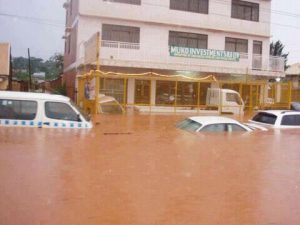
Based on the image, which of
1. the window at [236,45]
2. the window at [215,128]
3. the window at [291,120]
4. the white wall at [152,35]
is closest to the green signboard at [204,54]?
the white wall at [152,35]

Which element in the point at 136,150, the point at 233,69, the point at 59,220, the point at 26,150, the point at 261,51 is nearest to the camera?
the point at 59,220

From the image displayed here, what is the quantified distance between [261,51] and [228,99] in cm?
775

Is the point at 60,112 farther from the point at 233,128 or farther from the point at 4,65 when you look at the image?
the point at 4,65

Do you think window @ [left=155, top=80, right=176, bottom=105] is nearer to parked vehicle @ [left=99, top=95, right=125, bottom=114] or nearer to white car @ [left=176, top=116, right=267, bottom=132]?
parked vehicle @ [left=99, top=95, right=125, bottom=114]

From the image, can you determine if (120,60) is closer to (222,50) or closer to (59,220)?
(222,50)

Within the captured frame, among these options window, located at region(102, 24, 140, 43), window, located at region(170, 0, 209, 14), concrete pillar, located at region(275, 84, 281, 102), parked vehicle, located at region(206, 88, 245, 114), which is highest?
window, located at region(170, 0, 209, 14)

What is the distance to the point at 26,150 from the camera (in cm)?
980

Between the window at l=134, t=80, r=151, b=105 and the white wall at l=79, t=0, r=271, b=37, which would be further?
Result: the window at l=134, t=80, r=151, b=105

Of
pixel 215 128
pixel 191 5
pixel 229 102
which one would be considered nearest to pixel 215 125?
pixel 215 128

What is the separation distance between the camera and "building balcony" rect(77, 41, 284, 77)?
78.8 ft

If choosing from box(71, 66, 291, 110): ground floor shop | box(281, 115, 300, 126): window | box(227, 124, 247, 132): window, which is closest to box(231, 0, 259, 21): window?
box(71, 66, 291, 110): ground floor shop

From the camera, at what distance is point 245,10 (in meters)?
29.2

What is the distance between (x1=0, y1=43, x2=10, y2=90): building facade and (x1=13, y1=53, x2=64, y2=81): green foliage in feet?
89.3

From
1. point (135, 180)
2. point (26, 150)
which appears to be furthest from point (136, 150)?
point (135, 180)
